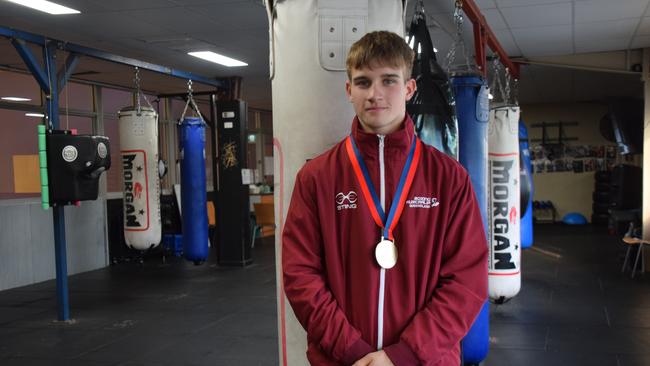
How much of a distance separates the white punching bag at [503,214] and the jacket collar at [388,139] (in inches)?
100

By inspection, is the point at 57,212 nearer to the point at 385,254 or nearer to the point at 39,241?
the point at 39,241

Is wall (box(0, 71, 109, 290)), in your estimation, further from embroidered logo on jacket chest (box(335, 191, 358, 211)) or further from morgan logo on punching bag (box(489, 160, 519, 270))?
embroidered logo on jacket chest (box(335, 191, 358, 211))

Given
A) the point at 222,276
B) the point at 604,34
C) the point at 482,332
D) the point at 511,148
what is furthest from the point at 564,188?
the point at 482,332

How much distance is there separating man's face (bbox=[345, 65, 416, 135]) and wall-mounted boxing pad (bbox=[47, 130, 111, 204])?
12.7ft

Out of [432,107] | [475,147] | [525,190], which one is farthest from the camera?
[525,190]

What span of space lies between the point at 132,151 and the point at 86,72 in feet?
8.50

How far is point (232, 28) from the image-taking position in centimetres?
612

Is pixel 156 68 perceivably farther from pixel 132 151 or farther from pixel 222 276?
pixel 222 276

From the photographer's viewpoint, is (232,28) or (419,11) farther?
(232,28)

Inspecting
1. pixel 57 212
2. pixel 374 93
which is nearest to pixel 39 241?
pixel 57 212

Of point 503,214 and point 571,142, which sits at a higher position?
point 571,142

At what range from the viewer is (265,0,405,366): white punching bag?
1.75 m

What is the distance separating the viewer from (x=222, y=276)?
285 inches

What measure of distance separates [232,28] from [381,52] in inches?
194
